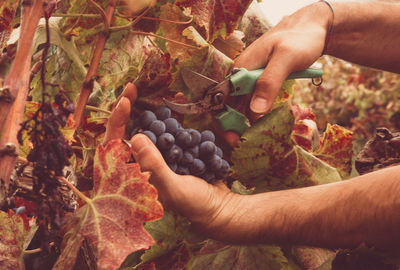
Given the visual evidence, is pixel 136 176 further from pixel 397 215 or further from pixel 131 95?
pixel 397 215

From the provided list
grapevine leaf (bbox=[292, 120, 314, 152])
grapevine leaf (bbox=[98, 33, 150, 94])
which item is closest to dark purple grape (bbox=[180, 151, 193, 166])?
grapevine leaf (bbox=[98, 33, 150, 94])

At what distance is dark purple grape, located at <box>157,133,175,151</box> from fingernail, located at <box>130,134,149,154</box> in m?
0.03

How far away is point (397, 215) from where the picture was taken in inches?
24.3

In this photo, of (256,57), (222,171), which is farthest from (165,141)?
(256,57)

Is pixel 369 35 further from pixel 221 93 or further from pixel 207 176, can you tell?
pixel 207 176

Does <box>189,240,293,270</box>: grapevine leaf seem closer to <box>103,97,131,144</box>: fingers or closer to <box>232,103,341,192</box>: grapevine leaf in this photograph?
<box>232,103,341,192</box>: grapevine leaf

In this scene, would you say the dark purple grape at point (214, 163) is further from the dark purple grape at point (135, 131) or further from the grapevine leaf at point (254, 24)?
the grapevine leaf at point (254, 24)

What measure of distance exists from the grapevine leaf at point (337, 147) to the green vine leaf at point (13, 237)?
0.66m

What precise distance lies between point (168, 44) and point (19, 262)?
462 millimetres

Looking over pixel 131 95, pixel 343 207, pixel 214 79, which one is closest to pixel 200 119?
pixel 214 79

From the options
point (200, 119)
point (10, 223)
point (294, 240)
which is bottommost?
point (294, 240)

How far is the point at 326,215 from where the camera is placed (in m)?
0.68

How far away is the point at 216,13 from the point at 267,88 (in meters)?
0.18

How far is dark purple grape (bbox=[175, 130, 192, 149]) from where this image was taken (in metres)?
0.61
